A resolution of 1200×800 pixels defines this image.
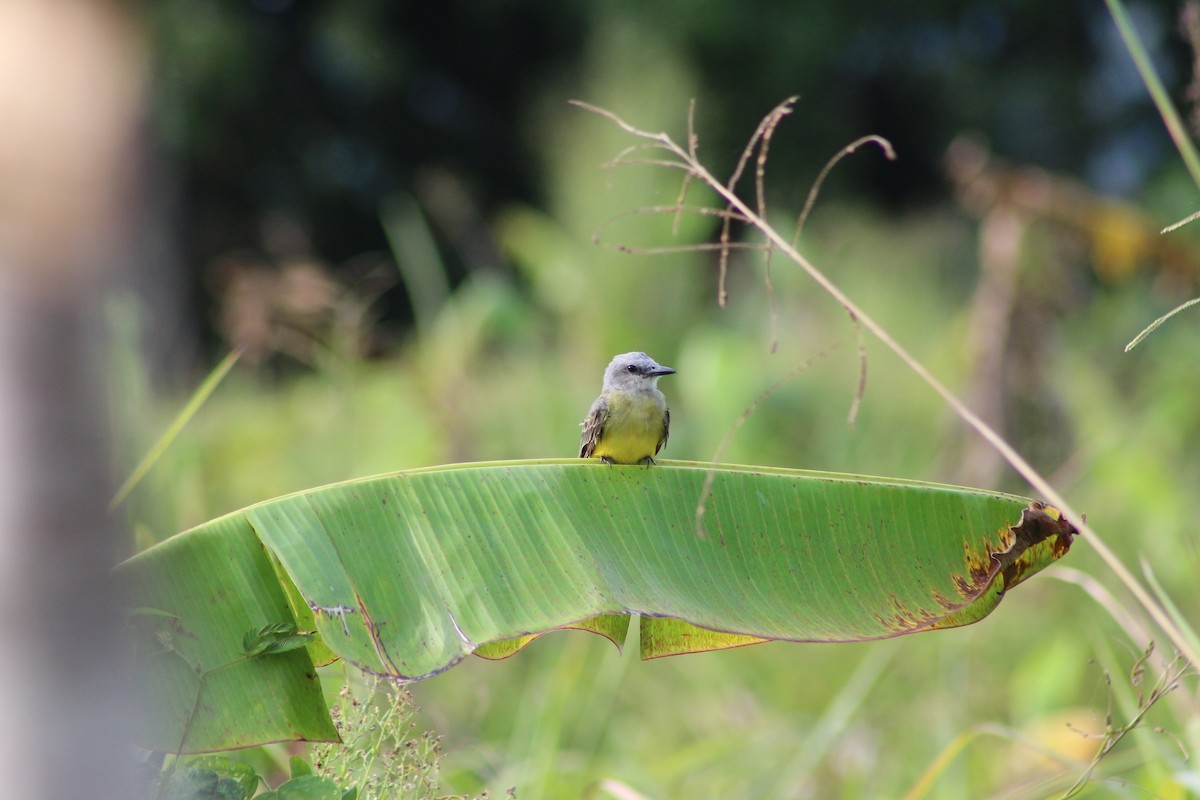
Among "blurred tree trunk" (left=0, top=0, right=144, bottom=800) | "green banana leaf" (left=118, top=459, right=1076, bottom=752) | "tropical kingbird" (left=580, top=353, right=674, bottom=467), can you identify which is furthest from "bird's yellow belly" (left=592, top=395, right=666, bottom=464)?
"blurred tree trunk" (left=0, top=0, right=144, bottom=800)

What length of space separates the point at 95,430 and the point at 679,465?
1549 millimetres

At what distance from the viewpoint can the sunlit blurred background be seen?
185 inches

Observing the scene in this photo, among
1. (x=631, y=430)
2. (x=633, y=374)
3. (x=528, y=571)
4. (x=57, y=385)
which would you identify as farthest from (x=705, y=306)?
(x=57, y=385)

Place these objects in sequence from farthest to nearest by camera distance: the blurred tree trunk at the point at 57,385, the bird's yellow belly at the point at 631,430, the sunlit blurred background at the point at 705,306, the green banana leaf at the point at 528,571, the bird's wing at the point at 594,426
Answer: the sunlit blurred background at the point at 705,306, the bird's wing at the point at 594,426, the bird's yellow belly at the point at 631,430, the green banana leaf at the point at 528,571, the blurred tree trunk at the point at 57,385

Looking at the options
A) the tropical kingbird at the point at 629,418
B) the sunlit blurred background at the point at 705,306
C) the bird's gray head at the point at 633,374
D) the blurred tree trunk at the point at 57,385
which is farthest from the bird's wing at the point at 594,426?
the blurred tree trunk at the point at 57,385

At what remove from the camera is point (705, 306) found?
39.5 feet

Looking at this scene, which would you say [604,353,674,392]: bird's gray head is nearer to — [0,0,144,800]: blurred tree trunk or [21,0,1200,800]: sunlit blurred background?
[21,0,1200,800]: sunlit blurred background

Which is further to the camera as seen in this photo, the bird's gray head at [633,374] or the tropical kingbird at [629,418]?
the bird's gray head at [633,374]

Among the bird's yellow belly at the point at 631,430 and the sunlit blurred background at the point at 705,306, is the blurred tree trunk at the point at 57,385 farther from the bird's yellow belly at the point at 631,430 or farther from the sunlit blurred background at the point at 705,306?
the bird's yellow belly at the point at 631,430

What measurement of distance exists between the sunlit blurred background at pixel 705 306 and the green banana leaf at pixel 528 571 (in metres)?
0.37

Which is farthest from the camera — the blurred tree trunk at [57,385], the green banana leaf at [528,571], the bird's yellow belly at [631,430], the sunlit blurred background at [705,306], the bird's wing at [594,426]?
the sunlit blurred background at [705,306]

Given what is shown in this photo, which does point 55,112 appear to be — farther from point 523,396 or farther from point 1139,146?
point 1139,146

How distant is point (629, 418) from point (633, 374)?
0.26m

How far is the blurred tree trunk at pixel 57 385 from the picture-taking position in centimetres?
135
